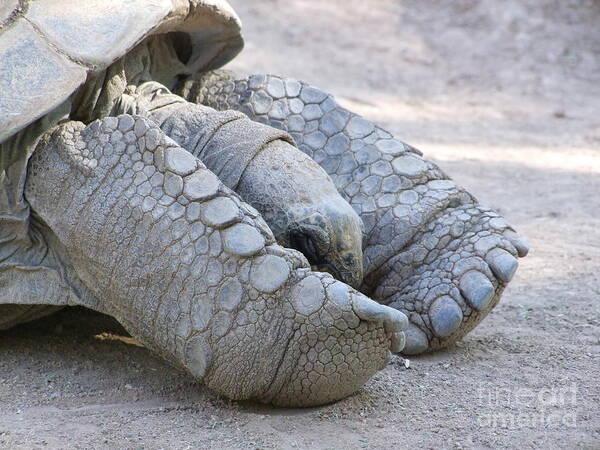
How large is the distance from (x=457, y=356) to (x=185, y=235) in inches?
47.9

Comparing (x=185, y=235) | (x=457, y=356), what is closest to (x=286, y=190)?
(x=185, y=235)

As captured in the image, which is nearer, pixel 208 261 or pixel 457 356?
pixel 208 261

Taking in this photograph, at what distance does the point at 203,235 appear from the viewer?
292 cm

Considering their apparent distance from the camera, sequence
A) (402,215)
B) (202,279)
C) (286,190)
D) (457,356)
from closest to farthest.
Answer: (202,279)
(286,190)
(457,356)
(402,215)

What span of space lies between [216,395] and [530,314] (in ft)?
5.20

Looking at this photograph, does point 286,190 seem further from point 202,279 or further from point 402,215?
point 402,215

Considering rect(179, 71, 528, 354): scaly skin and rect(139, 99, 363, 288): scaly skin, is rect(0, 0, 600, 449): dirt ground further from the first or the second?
rect(139, 99, 363, 288): scaly skin

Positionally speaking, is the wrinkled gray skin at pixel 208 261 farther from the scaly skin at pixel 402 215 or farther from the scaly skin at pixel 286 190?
the scaly skin at pixel 402 215

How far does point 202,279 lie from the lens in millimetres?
2900

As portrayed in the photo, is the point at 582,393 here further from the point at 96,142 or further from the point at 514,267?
the point at 96,142

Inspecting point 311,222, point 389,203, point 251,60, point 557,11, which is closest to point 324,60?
point 251,60

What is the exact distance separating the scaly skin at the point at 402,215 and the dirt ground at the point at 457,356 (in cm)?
21

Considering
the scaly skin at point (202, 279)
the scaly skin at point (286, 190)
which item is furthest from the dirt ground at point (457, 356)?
the scaly skin at point (286, 190)

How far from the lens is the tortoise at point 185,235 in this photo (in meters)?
2.88
